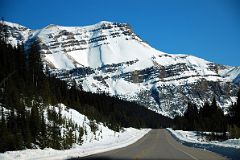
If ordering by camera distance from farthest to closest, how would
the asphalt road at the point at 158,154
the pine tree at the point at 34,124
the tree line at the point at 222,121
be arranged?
1. the tree line at the point at 222,121
2. the pine tree at the point at 34,124
3. the asphalt road at the point at 158,154

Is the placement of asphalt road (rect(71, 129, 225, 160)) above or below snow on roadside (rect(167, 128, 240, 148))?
below

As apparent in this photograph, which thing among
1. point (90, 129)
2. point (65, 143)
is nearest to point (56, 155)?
point (65, 143)

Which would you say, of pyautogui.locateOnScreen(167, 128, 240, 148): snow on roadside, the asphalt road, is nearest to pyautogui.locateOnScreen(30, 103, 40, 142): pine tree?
the asphalt road

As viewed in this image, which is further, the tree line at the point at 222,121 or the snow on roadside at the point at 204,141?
the tree line at the point at 222,121

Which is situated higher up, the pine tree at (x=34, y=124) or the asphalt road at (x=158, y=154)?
the pine tree at (x=34, y=124)

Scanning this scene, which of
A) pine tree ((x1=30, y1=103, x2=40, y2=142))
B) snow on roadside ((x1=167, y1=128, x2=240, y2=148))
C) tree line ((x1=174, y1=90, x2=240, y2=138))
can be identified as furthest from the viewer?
tree line ((x1=174, y1=90, x2=240, y2=138))

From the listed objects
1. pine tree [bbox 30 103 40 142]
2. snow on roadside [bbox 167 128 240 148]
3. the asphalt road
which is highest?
pine tree [bbox 30 103 40 142]

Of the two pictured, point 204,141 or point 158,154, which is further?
point 204,141

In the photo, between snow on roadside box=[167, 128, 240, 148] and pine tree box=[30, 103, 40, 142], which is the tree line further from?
pine tree box=[30, 103, 40, 142]

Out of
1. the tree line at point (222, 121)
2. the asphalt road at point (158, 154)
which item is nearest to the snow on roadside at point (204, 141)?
the asphalt road at point (158, 154)

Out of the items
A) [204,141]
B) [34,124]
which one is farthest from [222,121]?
[34,124]

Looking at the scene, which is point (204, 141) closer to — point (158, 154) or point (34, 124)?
point (34, 124)

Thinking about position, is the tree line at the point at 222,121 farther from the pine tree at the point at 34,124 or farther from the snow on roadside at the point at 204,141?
the pine tree at the point at 34,124

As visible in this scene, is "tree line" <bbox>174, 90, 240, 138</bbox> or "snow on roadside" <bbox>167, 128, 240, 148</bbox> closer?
"snow on roadside" <bbox>167, 128, 240, 148</bbox>
